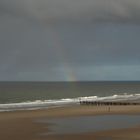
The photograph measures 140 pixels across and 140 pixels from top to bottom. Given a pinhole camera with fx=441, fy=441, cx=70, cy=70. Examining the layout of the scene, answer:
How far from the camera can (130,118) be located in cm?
3684

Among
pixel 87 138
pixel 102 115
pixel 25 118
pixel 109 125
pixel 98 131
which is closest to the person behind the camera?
pixel 87 138

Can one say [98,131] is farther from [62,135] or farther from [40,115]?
[40,115]

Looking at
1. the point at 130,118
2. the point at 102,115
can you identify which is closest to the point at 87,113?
the point at 102,115

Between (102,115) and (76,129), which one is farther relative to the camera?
(102,115)

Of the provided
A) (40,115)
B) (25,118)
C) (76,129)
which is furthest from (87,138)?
(40,115)

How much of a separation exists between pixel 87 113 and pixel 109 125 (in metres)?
9.85

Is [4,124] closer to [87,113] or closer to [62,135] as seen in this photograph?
[62,135]

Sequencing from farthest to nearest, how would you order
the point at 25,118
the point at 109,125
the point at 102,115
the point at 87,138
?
the point at 102,115 → the point at 25,118 → the point at 109,125 → the point at 87,138

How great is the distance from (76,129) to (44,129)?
2232 mm

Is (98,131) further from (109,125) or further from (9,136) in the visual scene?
(9,136)

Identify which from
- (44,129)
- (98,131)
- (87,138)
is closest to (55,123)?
(44,129)

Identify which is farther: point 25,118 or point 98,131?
point 25,118

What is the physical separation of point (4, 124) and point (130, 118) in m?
10.9

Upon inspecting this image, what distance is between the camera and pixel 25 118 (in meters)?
36.4
